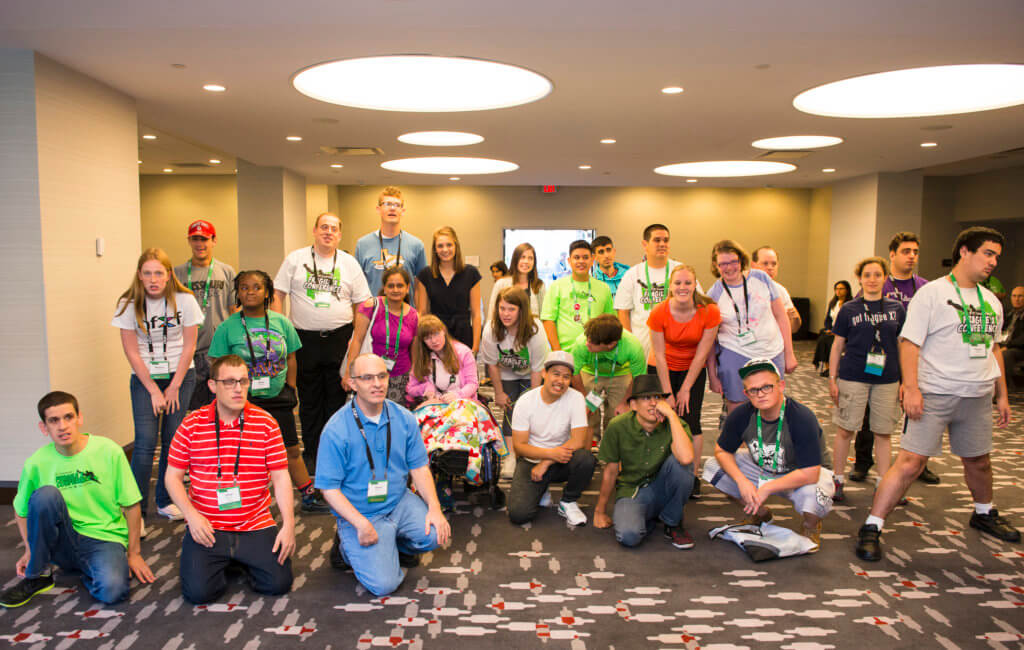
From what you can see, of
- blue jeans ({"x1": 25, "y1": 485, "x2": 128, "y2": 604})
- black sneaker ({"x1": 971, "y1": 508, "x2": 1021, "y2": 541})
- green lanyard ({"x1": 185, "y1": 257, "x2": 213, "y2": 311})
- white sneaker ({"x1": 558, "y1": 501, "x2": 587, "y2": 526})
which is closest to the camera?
blue jeans ({"x1": 25, "y1": 485, "x2": 128, "y2": 604})

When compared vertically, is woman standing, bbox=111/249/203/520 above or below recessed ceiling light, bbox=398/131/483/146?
below

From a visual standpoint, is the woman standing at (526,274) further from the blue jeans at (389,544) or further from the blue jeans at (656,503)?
the blue jeans at (389,544)

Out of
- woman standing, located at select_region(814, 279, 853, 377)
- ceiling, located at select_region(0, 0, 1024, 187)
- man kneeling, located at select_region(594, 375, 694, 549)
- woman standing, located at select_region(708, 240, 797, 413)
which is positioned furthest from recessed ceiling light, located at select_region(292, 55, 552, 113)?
woman standing, located at select_region(814, 279, 853, 377)

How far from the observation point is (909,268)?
15.1 ft

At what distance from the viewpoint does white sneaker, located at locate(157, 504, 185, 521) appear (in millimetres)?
3826

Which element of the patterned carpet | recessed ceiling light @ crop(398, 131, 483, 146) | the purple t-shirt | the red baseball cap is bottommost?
the patterned carpet

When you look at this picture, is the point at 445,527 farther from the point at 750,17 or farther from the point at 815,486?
the point at 750,17

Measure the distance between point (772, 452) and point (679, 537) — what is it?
668 millimetres

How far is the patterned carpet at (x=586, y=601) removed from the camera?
2.63m

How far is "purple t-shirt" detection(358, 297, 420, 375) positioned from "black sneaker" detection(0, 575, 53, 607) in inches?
79.7

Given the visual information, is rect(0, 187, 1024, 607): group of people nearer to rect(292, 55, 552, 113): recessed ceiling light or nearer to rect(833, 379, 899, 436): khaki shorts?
rect(833, 379, 899, 436): khaki shorts

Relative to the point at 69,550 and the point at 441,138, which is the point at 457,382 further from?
the point at 441,138

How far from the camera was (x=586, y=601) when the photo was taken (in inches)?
116

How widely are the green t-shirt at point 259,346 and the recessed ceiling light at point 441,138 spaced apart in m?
3.98
